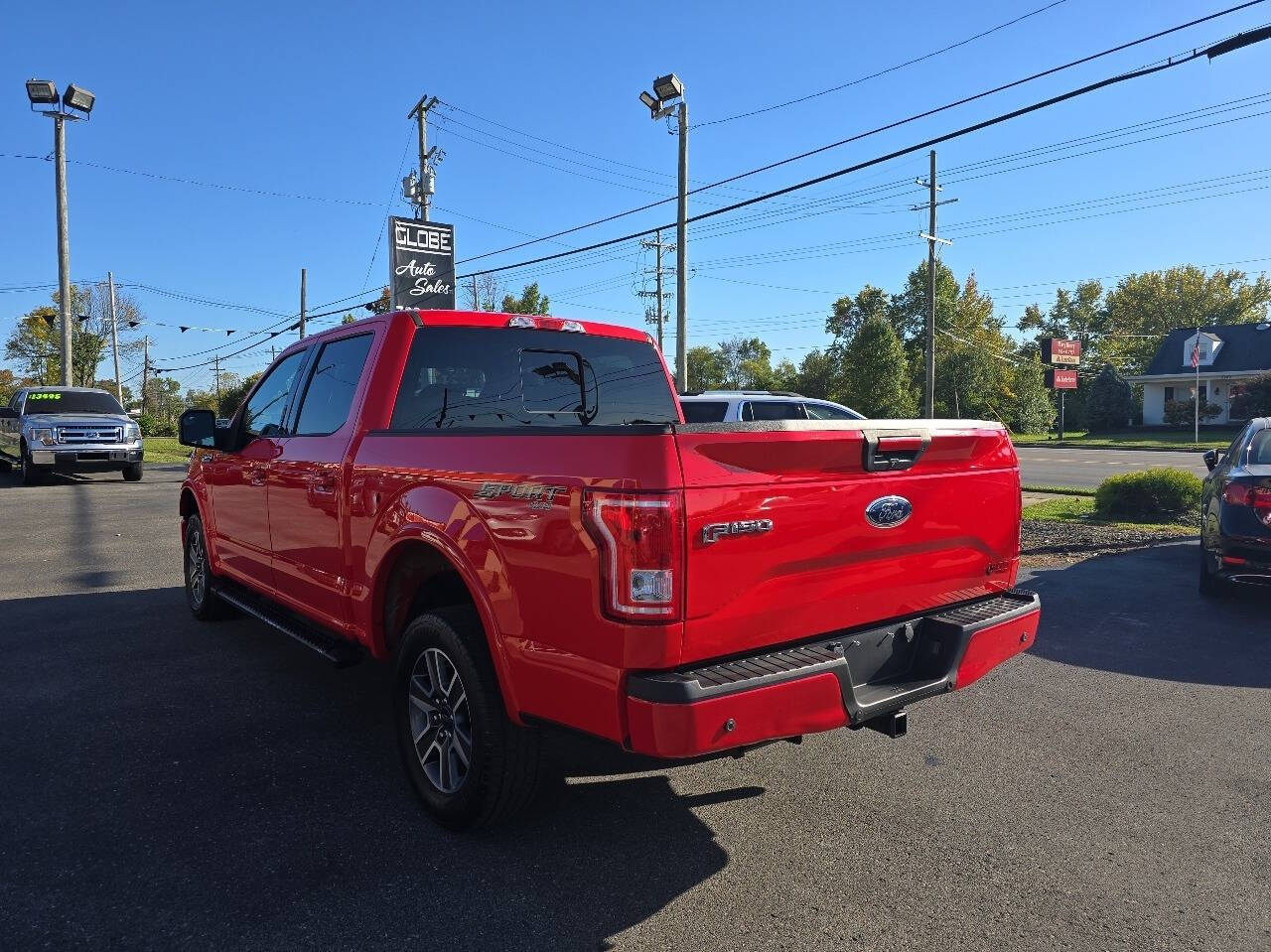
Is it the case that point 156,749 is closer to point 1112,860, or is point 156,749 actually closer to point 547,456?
point 547,456

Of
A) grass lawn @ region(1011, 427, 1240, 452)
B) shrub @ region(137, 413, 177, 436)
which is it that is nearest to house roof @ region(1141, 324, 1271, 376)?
grass lawn @ region(1011, 427, 1240, 452)

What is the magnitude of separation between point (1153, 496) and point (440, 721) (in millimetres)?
11752

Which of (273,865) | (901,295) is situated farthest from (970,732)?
(901,295)

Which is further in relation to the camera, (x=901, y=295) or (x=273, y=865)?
(x=901, y=295)

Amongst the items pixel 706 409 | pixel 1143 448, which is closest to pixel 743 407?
pixel 706 409

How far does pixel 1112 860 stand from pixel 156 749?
4.04m

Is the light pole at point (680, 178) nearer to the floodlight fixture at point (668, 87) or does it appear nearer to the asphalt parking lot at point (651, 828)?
the floodlight fixture at point (668, 87)

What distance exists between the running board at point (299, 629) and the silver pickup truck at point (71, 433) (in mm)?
14265

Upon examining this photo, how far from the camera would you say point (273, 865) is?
120 inches

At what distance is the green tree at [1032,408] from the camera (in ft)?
179

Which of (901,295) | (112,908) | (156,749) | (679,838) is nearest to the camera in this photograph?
(112,908)

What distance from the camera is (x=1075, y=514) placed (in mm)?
12484

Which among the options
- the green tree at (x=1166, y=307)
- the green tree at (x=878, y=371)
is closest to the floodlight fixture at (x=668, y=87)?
the green tree at (x=878, y=371)

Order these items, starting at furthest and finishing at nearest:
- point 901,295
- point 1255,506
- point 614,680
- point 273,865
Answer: point 901,295 < point 1255,506 < point 273,865 < point 614,680
